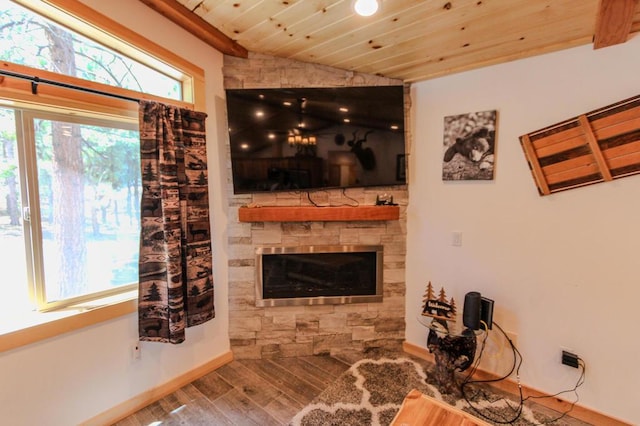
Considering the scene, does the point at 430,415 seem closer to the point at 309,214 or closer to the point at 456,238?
the point at 456,238

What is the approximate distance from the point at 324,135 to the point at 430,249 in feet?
4.24

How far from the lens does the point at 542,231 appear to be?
1949mm

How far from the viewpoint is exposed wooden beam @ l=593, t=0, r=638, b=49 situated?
140 cm

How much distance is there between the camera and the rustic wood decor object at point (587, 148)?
1.65 m

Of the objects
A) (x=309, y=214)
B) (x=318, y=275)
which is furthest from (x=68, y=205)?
(x=318, y=275)

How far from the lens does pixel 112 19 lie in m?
1.65

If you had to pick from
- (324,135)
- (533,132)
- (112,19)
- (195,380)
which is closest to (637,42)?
(533,132)

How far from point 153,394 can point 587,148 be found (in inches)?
127

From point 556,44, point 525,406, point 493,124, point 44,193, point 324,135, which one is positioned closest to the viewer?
point 44,193

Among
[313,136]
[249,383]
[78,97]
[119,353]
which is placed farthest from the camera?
[313,136]

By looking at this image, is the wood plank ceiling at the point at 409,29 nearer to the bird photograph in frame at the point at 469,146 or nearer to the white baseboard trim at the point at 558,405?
the bird photograph in frame at the point at 469,146

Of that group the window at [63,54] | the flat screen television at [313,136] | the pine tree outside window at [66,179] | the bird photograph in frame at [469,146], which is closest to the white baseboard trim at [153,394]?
the pine tree outside window at [66,179]

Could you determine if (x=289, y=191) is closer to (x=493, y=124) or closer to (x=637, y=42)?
(x=493, y=124)

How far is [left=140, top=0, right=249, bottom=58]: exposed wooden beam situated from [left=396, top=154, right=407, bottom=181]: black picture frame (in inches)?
58.7
